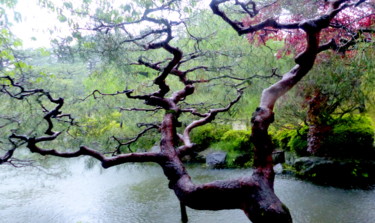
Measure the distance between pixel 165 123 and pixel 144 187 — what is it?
379 centimetres

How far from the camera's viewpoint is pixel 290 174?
21.4 feet

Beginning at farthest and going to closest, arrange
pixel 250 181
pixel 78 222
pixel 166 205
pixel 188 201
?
pixel 166 205 → pixel 78 222 → pixel 188 201 → pixel 250 181

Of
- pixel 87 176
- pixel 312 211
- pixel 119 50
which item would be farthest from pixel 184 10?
pixel 87 176

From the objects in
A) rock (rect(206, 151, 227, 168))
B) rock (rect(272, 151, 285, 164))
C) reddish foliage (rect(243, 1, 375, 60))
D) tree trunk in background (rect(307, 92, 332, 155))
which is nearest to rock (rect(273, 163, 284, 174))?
rock (rect(272, 151, 285, 164))

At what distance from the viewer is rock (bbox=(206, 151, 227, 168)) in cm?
805

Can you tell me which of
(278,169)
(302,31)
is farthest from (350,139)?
(302,31)

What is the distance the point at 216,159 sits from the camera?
8.16 meters

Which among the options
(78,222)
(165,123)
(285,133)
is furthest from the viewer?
(285,133)

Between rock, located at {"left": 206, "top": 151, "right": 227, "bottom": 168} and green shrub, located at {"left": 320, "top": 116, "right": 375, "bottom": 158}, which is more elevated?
green shrub, located at {"left": 320, "top": 116, "right": 375, "bottom": 158}

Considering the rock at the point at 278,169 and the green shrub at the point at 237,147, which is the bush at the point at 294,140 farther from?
the green shrub at the point at 237,147

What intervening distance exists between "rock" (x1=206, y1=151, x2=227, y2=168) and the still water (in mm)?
364

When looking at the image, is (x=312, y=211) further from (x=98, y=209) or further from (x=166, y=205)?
(x=98, y=209)

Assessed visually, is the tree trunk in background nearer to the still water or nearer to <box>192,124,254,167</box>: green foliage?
the still water

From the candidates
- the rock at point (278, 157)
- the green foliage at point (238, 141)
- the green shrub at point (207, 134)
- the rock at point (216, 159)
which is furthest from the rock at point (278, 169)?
the green shrub at point (207, 134)
